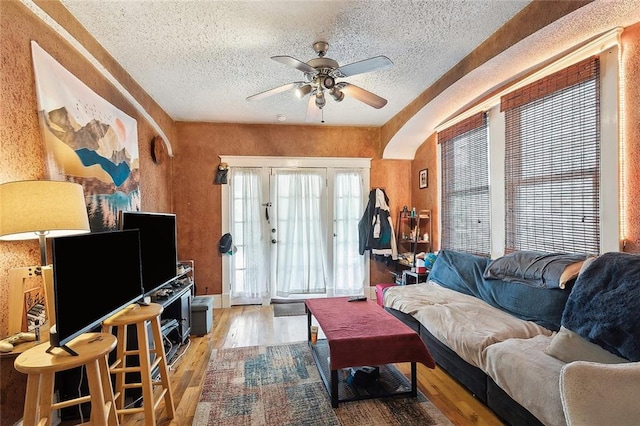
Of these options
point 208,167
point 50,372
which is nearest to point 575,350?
point 50,372

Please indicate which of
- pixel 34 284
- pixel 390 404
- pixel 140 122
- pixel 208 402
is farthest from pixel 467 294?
pixel 140 122

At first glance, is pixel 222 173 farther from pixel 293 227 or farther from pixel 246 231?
pixel 293 227

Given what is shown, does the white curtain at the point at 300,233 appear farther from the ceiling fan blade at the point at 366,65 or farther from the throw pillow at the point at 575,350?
the throw pillow at the point at 575,350

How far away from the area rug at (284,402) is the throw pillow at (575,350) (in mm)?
769

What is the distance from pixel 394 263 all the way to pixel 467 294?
186 centimetres

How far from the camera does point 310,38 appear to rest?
8.07 ft

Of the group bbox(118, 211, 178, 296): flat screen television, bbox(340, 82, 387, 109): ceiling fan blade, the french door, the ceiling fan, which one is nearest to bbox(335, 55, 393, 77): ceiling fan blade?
the ceiling fan

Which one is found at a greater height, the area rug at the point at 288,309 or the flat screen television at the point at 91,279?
the flat screen television at the point at 91,279

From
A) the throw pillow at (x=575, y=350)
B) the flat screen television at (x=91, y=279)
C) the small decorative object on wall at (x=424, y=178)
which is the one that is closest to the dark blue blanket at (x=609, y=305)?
the throw pillow at (x=575, y=350)

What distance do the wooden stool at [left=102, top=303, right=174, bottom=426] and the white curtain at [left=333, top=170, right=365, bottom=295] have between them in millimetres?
3107

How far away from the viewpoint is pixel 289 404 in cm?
222

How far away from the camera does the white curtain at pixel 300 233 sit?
482 centimetres

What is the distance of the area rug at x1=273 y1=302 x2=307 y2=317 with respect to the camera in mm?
4306

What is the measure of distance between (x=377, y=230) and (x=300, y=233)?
1137 mm
